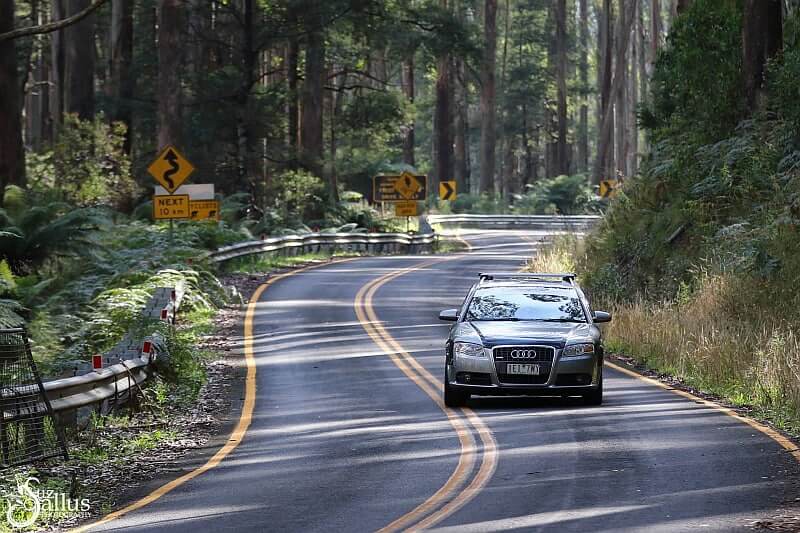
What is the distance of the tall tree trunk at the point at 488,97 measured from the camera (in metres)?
72.8

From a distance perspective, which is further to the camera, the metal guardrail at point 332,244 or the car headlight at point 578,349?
the metal guardrail at point 332,244

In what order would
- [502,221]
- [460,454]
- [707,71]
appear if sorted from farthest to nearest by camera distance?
[502,221] → [707,71] → [460,454]

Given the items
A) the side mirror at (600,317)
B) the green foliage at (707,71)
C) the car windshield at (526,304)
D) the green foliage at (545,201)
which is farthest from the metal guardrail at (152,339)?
the green foliage at (545,201)

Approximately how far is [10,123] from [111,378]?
59.3 ft

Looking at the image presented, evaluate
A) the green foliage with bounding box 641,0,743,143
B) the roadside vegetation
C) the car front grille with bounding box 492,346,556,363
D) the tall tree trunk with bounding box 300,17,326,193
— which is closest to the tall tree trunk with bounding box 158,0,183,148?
the tall tree trunk with bounding box 300,17,326,193

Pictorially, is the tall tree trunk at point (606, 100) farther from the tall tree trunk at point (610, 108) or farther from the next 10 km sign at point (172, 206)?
the next 10 km sign at point (172, 206)

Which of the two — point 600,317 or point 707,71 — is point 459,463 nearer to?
point 600,317

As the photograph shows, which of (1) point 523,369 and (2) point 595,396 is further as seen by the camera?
(2) point 595,396

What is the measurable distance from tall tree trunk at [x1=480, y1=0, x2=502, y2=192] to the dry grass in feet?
158

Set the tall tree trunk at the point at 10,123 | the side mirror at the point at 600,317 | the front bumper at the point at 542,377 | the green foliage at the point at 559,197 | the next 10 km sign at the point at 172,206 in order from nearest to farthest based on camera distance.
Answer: the front bumper at the point at 542,377
the side mirror at the point at 600,317
the next 10 km sign at the point at 172,206
the tall tree trunk at the point at 10,123
the green foliage at the point at 559,197

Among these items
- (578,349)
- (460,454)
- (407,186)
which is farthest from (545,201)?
(460,454)

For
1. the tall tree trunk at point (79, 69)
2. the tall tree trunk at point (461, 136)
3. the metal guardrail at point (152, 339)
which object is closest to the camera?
the metal guardrail at point (152, 339)

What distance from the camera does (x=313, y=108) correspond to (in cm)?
5253

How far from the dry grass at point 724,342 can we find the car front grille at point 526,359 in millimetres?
2455
